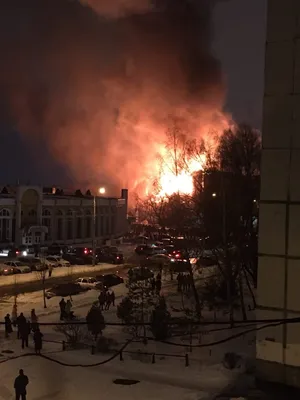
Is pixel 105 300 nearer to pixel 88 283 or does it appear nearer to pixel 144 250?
pixel 88 283

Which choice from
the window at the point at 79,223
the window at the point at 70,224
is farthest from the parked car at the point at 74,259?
the window at the point at 79,223

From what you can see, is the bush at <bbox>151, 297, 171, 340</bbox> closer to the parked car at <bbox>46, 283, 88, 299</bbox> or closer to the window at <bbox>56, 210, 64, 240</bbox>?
the parked car at <bbox>46, 283, 88, 299</bbox>

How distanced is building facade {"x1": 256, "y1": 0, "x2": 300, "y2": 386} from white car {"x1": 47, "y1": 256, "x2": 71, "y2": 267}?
105 ft

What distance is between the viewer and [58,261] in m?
38.6

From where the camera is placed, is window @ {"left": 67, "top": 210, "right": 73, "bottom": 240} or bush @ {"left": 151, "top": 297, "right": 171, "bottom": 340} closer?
bush @ {"left": 151, "top": 297, "right": 171, "bottom": 340}

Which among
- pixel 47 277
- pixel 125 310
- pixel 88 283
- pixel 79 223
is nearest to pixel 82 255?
pixel 47 277

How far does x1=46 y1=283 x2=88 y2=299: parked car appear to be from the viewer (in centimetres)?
2534

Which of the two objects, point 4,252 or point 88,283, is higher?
point 4,252

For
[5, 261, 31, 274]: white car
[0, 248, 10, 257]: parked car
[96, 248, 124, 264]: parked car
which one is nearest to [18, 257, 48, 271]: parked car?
[5, 261, 31, 274]: white car

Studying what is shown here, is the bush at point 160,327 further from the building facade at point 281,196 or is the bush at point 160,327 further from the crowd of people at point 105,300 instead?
the building facade at point 281,196

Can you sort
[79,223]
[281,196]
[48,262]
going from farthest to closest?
[79,223] < [48,262] < [281,196]

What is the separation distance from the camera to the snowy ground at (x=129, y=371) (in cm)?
1216

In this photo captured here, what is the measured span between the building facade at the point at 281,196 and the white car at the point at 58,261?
32056 mm

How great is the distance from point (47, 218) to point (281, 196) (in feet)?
147
